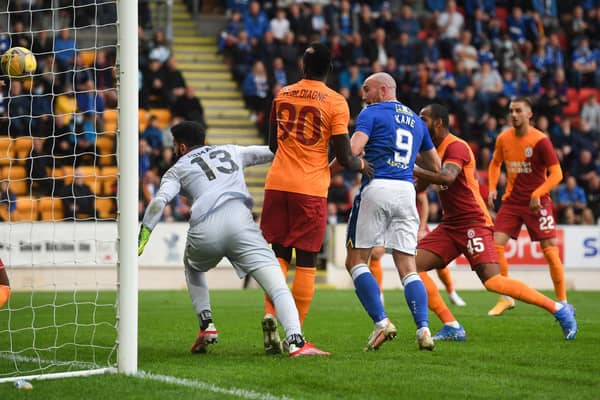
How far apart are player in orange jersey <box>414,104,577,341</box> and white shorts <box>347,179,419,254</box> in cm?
77

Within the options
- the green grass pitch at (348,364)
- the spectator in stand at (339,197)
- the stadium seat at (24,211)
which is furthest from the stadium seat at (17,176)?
the green grass pitch at (348,364)

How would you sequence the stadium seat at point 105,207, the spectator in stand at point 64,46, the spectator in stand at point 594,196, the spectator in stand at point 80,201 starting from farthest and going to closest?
the spectator in stand at point 594,196 → the spectator in stand at point 64,46 → the stadium seat at point 105,207 → the spectator in stand at point 80,201

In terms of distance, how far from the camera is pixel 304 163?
800cm

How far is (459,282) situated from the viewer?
65.9 feet

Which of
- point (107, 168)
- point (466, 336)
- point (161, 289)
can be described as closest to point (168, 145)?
point (107, 168)

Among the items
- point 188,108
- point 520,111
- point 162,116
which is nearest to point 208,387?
point 520,111

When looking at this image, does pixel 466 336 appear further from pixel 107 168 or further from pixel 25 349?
pixel 107 168

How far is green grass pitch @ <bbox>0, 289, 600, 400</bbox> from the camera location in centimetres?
613

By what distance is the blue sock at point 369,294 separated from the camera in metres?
8.12

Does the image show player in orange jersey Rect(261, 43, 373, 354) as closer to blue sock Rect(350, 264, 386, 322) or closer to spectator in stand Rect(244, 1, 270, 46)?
blue sock Rect(350, 264, 386, 322)

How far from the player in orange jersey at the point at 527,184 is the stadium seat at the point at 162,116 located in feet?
37.0

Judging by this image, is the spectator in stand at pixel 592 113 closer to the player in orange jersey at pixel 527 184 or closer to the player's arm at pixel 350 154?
the player in orange jersey at pixel 527 184

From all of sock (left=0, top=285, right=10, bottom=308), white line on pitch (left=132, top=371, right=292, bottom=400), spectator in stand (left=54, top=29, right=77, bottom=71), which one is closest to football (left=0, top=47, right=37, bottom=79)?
sock (left=0, top=285, right=10, bottom=308)

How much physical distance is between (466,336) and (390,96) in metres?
2.50
